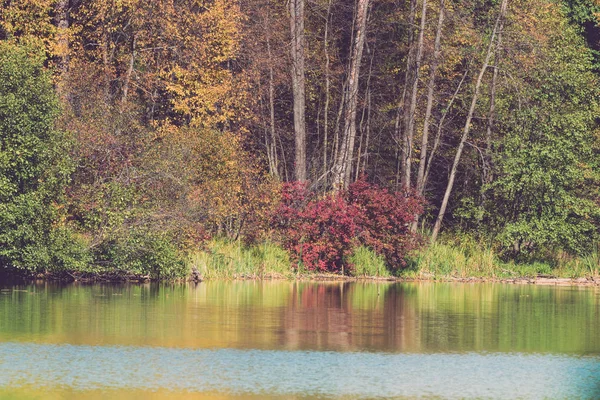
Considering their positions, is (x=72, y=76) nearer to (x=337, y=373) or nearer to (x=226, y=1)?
(x=226, y=1)

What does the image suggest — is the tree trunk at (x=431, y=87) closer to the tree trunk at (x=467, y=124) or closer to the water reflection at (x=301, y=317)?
the tree trunk at (x=467, y=124)

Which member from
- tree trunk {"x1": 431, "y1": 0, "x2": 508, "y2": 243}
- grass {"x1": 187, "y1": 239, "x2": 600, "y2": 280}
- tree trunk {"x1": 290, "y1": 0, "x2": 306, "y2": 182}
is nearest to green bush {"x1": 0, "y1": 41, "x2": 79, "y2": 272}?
grass {"x1": 187, "y1": 239, "x2": 600, "y2": 280}

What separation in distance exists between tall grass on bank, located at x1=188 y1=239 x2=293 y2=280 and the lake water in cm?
321

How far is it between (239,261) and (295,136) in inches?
307

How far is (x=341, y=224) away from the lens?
39.5 m

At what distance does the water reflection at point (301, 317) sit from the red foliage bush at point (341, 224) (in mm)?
3580

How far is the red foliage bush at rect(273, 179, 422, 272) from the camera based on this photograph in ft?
129

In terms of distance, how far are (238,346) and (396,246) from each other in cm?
1961

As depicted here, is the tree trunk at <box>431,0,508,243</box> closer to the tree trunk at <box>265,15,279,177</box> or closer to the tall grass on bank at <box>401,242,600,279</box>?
the tall grass on bank at <box>401,242,600,279</box>

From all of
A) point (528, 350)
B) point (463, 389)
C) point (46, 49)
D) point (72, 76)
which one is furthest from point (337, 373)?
point (46, 49)

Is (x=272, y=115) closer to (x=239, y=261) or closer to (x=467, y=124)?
(x=467, y=124)

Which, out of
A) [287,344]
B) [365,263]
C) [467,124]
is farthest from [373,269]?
[287,344]

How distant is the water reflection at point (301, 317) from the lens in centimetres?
2202

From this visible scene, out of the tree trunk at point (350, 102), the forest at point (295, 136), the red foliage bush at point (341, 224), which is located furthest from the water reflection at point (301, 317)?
the tree trunk at point (350, 102)
